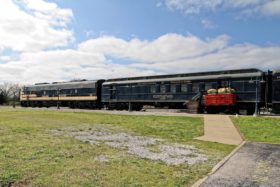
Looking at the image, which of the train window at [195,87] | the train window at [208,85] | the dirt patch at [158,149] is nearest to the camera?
the dirt patch at [158,149]

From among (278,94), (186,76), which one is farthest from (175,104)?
(278,94)

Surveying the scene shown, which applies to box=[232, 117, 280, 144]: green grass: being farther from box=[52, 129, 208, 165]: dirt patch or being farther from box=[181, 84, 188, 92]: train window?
box=[181, 84, 188, 92]: train window

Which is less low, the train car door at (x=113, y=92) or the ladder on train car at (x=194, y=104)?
the train car door at (x=113, y=92)

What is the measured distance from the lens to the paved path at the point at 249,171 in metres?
7.84

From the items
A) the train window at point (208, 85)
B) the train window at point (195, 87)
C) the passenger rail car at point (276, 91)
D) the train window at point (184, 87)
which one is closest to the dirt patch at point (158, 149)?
the passenger rail car at point (276, 91)

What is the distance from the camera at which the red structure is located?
29.7m

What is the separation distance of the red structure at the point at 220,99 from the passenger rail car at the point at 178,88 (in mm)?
726

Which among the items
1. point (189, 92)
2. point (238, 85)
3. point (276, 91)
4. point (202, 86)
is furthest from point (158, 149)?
point (189, 92)

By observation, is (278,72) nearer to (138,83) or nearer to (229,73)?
(229,73)

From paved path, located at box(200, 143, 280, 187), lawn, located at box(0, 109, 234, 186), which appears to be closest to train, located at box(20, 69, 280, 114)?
paved path, located at box(200, 143, 280, 187)

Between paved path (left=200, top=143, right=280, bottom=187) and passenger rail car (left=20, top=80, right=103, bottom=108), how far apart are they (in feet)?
117

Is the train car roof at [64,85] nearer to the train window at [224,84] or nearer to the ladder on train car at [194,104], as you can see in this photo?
the ladder on train car at [194,104]

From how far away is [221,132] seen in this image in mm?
18203

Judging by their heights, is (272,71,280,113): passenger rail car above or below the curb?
above
